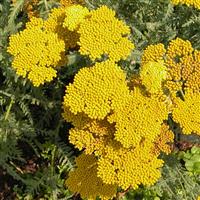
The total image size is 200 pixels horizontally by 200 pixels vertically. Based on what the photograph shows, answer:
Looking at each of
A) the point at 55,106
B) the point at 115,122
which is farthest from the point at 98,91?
the point at 55,106

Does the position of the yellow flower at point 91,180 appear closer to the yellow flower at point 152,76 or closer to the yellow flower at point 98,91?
the yellow flower at point 98,91

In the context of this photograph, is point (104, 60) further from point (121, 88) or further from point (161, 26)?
point (161, 26)

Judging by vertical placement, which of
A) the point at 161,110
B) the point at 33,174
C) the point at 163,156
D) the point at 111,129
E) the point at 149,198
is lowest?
the point at 33,174

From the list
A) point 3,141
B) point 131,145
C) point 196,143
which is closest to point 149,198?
point 196,143

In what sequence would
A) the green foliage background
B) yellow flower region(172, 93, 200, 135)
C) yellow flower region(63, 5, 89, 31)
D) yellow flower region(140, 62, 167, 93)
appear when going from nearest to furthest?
yellow flower region(140, 62, 167, 93) → yellow flower region(172, 93, 200, 135) → yellow flower region(63, 5, 89, 31) → the green foliage background

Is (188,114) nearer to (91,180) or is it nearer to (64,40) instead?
(91,180)

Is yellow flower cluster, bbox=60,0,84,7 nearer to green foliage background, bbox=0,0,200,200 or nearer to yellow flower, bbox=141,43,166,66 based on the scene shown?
green foliage background, bbox=0,0,200,200

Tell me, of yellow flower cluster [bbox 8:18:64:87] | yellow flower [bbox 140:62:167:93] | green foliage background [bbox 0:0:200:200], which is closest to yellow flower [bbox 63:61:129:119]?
yellow flower [bbox 140:62:167:93]
